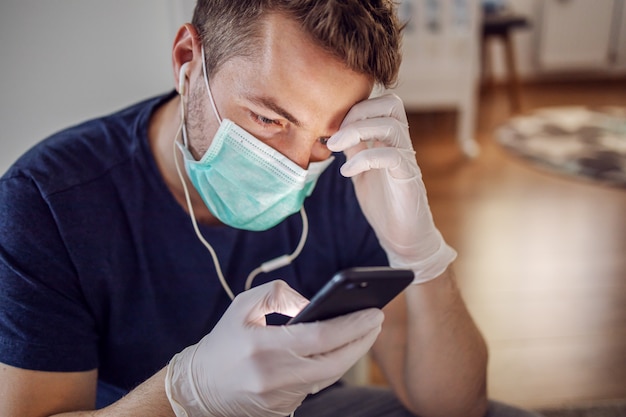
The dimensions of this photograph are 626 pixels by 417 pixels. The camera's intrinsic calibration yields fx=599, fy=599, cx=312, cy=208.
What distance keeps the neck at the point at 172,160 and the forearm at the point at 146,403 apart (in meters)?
0.33

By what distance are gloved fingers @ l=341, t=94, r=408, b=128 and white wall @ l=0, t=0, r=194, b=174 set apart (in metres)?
0.62

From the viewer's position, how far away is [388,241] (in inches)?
40.3

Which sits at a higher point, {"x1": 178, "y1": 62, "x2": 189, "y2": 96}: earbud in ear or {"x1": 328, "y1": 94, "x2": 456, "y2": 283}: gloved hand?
{"x1": 178, "y1": 62, "x2": 189, "y2": 96}: earbud in ear

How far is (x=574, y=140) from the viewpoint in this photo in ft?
12.3

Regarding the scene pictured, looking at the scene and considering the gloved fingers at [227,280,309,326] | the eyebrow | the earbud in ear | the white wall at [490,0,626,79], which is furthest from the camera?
the white wall at [490,0,626,79]

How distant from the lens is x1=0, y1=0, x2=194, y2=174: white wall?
1.27 metres

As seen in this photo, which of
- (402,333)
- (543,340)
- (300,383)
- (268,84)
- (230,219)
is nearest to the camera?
(300,383)

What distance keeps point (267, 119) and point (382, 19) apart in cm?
22

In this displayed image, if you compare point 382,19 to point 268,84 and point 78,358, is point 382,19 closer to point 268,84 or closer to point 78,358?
point 268,84

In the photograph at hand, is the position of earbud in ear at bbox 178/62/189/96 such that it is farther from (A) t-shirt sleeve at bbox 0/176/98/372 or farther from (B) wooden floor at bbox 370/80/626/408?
(B) wooden floor at bbox 370/80/626/408

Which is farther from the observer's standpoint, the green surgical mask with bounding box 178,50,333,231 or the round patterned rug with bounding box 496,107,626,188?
the round patterned rug with bounding box 496,107,626,188

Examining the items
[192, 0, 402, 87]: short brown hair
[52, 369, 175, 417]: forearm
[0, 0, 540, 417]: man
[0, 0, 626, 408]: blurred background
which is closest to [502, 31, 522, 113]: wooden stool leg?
[0, 0, 626, 408]: blurred background

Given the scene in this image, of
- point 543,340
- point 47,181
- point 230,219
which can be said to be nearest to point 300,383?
point 230,219

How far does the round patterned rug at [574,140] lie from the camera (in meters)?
3.29
